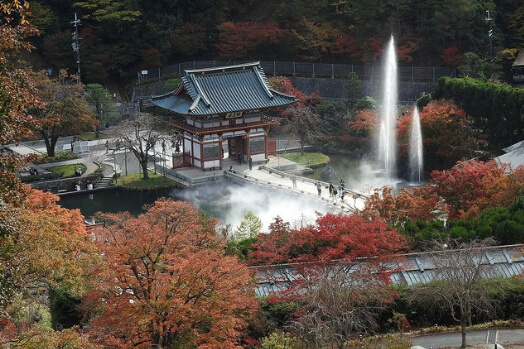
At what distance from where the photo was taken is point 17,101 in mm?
16188

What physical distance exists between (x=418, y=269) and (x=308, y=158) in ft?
73.3

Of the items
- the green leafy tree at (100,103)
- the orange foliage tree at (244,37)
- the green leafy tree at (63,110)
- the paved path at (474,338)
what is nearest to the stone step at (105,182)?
the green leafy tree at (63,110)

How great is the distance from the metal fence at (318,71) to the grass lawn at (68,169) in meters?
12.4

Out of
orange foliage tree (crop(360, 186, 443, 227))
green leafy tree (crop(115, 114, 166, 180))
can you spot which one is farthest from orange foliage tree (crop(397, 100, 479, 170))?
green leafy tree (crop(115, 114, 166, 180))

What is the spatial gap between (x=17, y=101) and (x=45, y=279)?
9.86 m

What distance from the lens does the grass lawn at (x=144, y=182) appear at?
156ft

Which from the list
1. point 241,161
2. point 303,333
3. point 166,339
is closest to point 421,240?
point 303,333

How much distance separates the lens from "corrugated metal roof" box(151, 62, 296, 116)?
49.0m

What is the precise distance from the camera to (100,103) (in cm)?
5509

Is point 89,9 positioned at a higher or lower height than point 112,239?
higher

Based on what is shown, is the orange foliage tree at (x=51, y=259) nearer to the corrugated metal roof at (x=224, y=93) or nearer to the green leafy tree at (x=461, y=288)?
the green leafy tree at (x=461, y=288)

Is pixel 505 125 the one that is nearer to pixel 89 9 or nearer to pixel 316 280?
pixel 316 280

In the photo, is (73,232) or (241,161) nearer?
(73,232)

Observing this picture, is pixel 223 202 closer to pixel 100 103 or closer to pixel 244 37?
pixel 100 103
